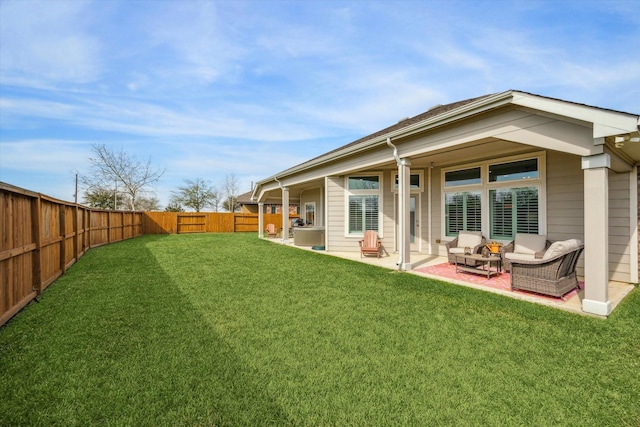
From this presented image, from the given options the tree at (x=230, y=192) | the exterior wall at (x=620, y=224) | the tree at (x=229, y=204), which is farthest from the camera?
the tree at (x=230, y=192)

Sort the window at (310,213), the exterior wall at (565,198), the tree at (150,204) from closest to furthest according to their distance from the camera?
the exterior wall at (565,198), the window at (310,213), the tree at (150,204)

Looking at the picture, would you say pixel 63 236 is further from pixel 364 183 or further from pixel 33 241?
pixel 364 183

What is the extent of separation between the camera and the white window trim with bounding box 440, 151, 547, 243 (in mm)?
6398

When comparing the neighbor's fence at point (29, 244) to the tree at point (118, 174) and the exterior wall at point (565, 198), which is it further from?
the tree at point (118, 174)

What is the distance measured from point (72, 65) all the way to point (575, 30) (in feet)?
48.4

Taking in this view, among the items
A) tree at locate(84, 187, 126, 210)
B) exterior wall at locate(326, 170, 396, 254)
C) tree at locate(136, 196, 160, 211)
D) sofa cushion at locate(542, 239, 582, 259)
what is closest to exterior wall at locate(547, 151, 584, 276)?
sofa cushion at locate(542, 239, 582, 259)

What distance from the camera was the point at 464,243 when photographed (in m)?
7.48

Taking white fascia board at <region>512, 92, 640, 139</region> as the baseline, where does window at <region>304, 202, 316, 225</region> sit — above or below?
below

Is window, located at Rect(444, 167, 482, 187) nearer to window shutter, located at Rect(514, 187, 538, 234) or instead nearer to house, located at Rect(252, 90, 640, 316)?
house, located at Rect(252, 90, 640, 316)

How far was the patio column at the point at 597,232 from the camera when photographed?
3773 millimetres

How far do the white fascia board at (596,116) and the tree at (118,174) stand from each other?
29.3m

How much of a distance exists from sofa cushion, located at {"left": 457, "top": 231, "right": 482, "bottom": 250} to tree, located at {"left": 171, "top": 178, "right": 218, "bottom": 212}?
31.9m

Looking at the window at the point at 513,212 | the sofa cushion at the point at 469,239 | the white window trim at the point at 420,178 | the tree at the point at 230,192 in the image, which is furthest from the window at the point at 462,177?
the tree at the point at 230,192

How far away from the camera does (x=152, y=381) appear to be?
7.50 feet
